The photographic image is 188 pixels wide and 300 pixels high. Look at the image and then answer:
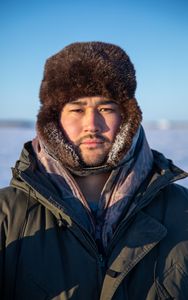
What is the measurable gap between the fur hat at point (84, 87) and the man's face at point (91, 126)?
0.03 m

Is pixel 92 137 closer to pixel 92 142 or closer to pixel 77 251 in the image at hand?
pixel 92 142

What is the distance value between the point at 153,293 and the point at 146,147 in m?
0.70

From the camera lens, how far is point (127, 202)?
5.68ft

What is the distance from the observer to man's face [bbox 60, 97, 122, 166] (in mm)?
1810

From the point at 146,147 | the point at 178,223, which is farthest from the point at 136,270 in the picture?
the point at 146,147

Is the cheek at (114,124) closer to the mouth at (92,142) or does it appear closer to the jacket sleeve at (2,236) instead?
the mouth at (92,142)

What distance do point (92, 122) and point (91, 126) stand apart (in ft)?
0.07

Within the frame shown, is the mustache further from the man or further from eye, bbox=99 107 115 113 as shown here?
eye, bbox=99 107 115 113

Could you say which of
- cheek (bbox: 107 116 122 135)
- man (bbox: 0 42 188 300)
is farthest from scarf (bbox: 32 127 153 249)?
→ cheek (bbox: 107 116 122 135)

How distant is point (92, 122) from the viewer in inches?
70.7

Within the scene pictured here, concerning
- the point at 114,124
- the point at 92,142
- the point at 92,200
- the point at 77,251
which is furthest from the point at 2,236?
the point at 114,124

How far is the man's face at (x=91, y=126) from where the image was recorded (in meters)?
1.81

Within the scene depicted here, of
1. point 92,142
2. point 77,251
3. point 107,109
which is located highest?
point 107,109

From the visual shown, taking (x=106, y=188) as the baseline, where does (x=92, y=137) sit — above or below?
above
